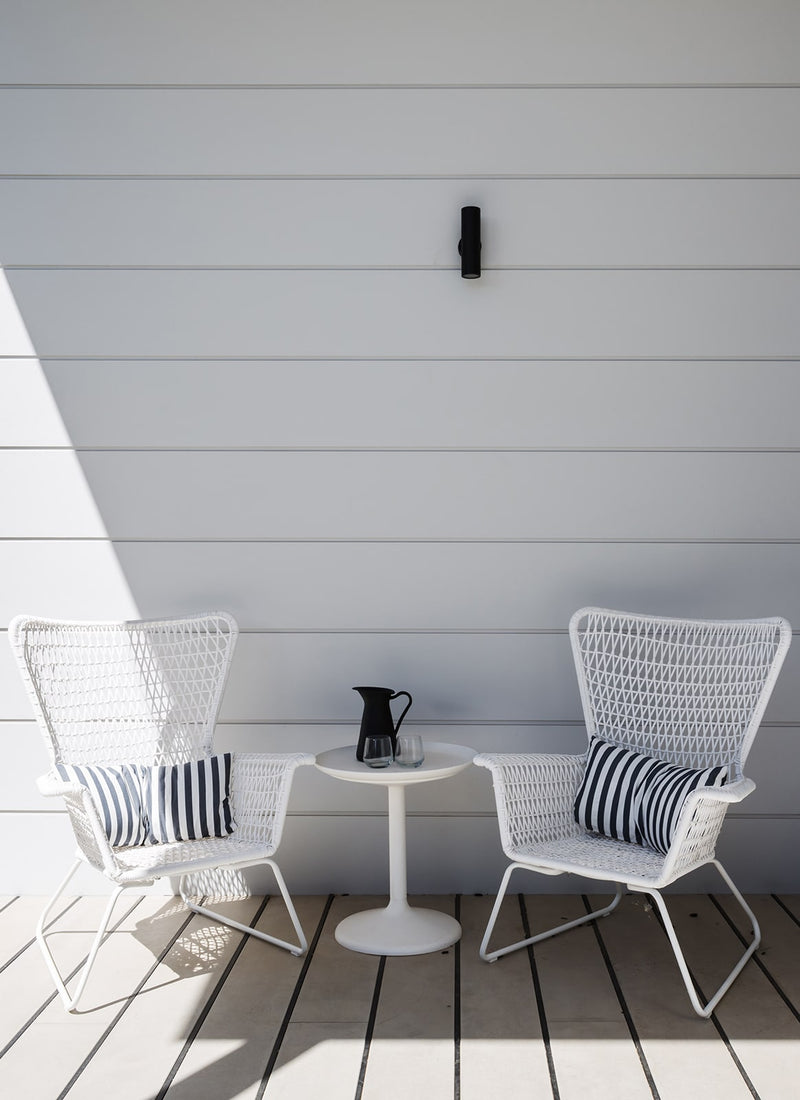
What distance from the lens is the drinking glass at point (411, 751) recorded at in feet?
8.22

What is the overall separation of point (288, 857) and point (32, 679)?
3.02ft

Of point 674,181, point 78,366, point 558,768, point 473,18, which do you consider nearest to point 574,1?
point 473,18

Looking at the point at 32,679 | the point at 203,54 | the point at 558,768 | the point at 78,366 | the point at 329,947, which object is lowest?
the point at 329,947

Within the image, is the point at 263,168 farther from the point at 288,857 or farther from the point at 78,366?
the point at 288,857

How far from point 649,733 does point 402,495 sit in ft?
3.12

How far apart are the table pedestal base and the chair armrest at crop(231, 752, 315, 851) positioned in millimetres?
325

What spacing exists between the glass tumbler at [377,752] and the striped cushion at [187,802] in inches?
15.5

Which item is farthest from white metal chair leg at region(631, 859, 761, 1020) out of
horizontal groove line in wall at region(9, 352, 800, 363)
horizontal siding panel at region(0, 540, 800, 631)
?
horizontal groove line in wall at region(9, 352, 800, 363)

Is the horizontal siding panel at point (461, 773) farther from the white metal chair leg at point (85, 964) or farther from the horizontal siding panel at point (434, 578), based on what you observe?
the white metal chair leg at point (85, 964)

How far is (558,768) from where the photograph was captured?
260 centimetres

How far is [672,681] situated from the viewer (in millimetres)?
2799

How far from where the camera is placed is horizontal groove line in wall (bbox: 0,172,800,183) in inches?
111

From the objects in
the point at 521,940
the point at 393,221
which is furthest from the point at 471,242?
the point at 521,940

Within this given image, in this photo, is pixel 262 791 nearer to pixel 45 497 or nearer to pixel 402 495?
→ pixel 402 495
